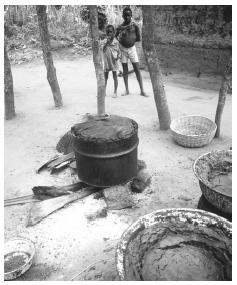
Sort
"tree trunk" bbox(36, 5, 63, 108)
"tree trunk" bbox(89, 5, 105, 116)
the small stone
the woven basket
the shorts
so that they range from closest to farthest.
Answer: the small stone < the woven basket < "tree trunk" bbox(89, 5, 105, 116) < "tree trunk" bbox(36, 5, 63, 108) < the shorts

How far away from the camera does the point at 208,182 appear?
3.14m

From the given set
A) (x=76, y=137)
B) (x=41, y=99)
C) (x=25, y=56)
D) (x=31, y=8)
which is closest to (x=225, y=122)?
(x=76, y=137)

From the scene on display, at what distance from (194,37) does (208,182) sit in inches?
269

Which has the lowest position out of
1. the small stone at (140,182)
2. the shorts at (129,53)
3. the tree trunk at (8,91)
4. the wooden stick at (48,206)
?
the wooden stick at (48,206)

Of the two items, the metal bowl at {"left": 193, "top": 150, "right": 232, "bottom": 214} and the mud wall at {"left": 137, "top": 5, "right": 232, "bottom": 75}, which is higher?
the mud wall at {"left": 137, "top": 5, "right": 232, "bottom": 75}

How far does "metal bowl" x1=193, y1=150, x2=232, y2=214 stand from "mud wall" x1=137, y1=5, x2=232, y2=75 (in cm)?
565

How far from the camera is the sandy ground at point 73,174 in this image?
3277 mm

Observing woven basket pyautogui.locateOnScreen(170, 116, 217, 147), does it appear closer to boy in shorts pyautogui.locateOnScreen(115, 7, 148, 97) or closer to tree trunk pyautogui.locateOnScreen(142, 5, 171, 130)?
tree trunk pyautogui.locateOnScreen(142, 5, 171, 130)

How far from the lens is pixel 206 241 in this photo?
2539 mm

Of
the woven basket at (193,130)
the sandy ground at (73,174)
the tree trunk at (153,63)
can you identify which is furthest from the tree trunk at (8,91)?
the woven basket at (193,130)

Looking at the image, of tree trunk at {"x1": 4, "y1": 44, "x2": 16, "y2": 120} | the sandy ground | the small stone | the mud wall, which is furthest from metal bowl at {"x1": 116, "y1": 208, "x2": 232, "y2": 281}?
the mud wall

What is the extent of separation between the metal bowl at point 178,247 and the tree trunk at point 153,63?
11.5 ft

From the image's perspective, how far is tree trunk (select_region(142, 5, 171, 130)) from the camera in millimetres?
5324

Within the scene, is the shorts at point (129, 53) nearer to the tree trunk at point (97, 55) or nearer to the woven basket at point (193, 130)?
the tree trunk at point (97, 55)
